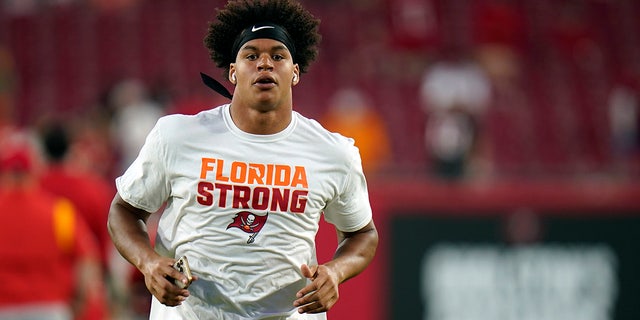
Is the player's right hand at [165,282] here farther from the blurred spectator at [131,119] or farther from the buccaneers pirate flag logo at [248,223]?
the blurred spectator at [131,119]

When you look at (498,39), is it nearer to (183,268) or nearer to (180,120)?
(180,120)

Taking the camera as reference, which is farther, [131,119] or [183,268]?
[131,119]

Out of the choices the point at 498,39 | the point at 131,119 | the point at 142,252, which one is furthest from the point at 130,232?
the point at 498,39

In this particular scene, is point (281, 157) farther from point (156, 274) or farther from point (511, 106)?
point (511, 106)

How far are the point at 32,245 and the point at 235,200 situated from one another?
319 centimetres

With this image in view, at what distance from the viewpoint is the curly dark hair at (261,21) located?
13.9ft

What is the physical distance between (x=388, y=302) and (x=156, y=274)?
21.5ft

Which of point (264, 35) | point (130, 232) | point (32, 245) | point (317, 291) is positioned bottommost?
point (32, 245)

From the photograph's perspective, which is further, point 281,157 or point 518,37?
point 518,37

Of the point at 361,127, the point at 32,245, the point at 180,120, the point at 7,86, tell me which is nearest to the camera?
the point at 180,120

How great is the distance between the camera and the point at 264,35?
4.12 metres

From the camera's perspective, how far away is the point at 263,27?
4145 millimetres

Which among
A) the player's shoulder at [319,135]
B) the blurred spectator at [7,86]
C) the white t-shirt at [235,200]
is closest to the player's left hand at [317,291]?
the white t-shirt at [235,200]

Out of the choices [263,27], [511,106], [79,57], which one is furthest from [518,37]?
[263,27]
